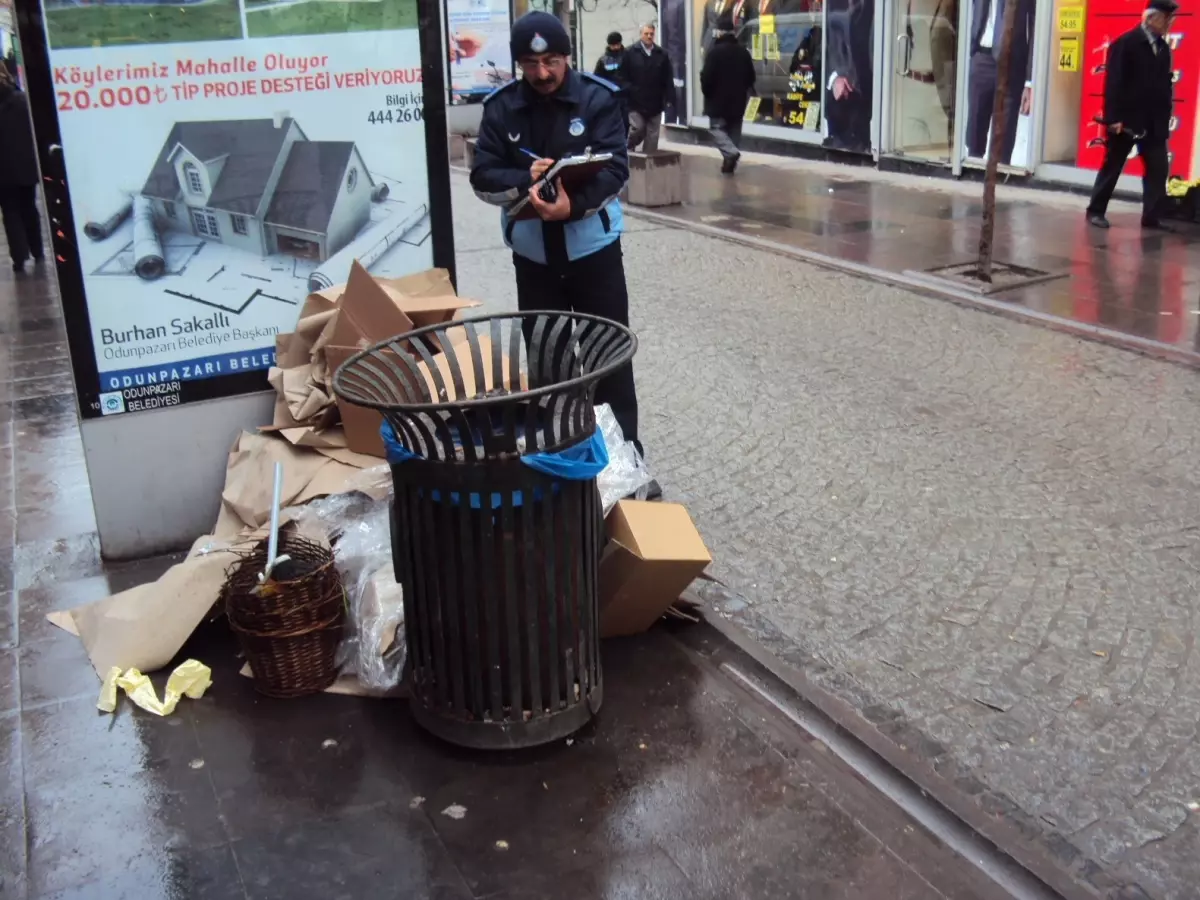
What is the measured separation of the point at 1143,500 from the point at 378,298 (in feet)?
10.8

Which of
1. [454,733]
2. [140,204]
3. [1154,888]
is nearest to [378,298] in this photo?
[140,204]

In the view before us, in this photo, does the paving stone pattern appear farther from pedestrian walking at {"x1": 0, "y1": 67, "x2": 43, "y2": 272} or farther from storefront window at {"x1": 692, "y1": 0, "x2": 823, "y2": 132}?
storefront window at {"x1": 692, "y1": 0, "x2": 823, "y2": 132}

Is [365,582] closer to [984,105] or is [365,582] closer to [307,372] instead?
[307,372]

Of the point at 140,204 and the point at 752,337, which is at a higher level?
the point at 140,204

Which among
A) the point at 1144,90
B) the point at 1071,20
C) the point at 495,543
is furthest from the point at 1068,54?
the point at 495,543

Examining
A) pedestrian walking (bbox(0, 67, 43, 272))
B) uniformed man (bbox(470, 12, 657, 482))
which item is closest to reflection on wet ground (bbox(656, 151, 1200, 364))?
uniformed man (bbox(470, 12, 657, 482))

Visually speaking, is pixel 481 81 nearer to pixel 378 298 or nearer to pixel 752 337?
pixel 752 337

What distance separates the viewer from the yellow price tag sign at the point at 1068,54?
40.3 feet

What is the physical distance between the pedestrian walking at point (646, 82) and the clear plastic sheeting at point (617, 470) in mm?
11573

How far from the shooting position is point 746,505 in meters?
5.19

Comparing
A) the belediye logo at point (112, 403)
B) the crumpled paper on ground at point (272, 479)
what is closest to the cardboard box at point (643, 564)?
the crumpled paper on ground at point (272, 479)

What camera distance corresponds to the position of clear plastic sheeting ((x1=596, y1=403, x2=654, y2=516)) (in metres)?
4.27

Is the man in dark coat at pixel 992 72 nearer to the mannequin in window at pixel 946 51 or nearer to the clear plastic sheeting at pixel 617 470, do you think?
the mannequin in window at pixel 946 51

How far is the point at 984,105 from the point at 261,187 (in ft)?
35.1
